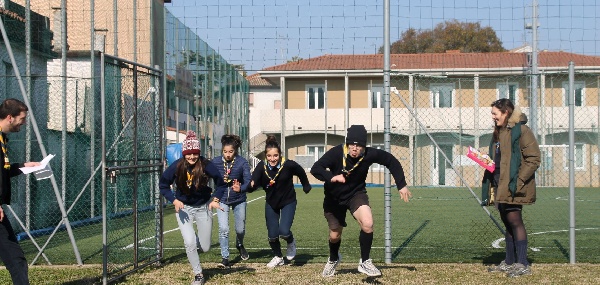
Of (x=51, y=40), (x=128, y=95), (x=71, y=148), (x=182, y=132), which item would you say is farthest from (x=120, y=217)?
(x=182, y=132)

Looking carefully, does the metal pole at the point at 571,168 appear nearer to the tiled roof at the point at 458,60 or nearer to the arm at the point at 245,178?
the tiled roof at the point at 458,60

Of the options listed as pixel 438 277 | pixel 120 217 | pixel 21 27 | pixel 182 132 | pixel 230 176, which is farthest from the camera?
pixel 182 132

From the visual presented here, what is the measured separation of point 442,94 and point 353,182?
520 inches

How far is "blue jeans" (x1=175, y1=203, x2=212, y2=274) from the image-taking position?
913 cm

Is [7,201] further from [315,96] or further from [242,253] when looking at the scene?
[315,96]

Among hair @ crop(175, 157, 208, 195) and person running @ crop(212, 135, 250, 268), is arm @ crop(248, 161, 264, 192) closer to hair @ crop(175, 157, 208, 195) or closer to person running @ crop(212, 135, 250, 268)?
person running @ crop(212, 135, 250, 268)

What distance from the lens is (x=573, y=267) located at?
10.2m

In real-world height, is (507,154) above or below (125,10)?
below

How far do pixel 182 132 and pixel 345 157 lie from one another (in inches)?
747

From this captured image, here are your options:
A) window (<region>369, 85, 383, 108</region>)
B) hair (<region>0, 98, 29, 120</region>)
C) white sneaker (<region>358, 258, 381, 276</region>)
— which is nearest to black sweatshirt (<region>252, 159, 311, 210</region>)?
white sneaker (<region>358, 258, 381, 276</region>)

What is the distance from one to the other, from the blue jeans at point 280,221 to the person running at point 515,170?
9.01 ft

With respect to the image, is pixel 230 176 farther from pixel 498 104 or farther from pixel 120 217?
pixel 498 104

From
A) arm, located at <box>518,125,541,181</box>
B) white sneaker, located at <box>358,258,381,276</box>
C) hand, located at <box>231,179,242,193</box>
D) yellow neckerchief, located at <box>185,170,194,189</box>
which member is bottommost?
white sneaker, located at <box>358,258,381,276</box>

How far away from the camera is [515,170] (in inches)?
374
